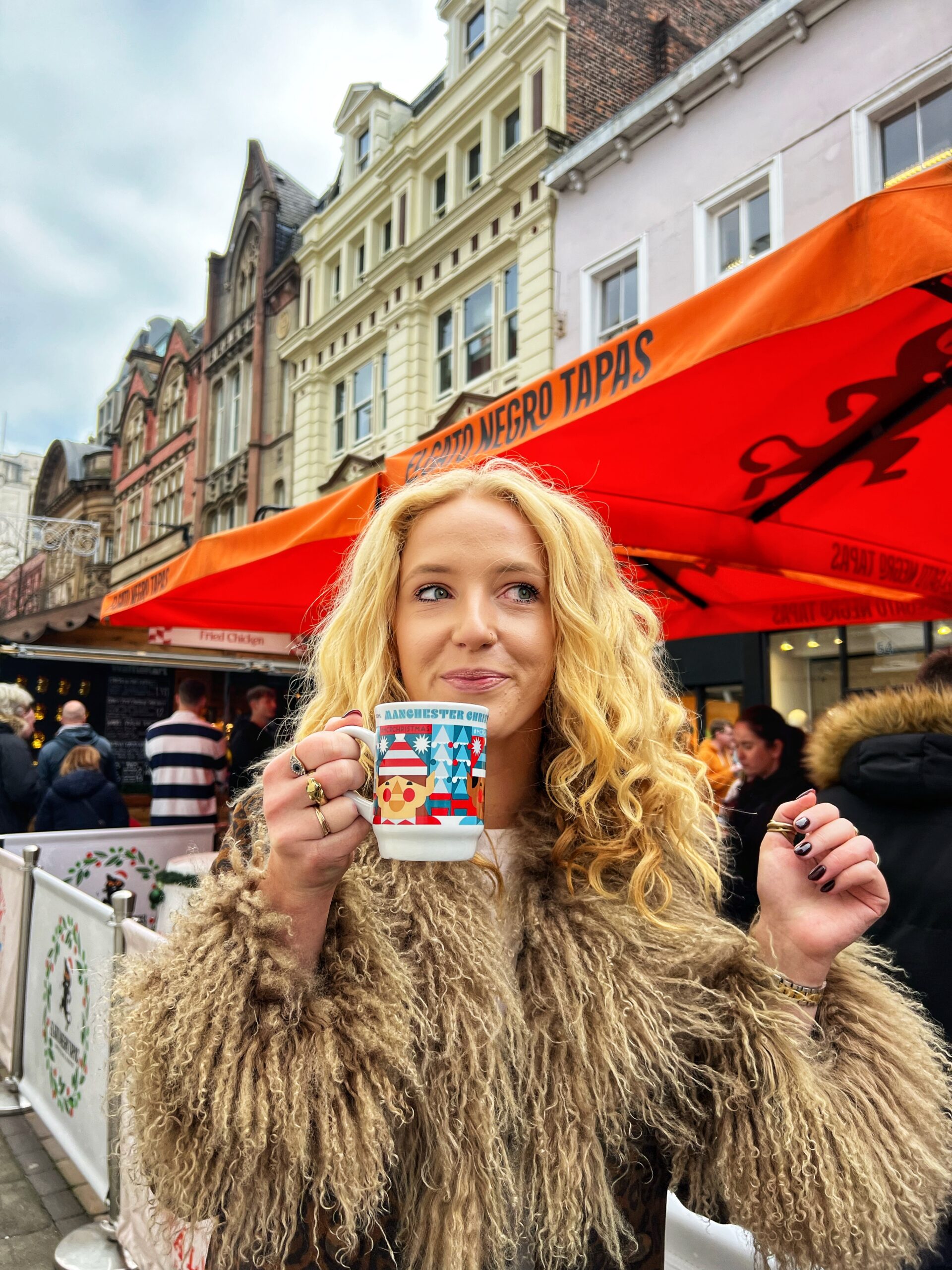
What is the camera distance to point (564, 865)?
134cm

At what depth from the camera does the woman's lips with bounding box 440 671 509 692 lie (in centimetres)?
129

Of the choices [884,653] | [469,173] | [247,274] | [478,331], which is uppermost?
[247,274]

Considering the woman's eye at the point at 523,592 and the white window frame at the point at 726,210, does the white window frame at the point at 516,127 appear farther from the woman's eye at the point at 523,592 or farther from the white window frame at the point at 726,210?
the woman's eye at the point at 523,592

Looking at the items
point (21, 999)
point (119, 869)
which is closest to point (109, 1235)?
point (21, 999)

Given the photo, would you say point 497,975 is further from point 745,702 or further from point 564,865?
point 745,702

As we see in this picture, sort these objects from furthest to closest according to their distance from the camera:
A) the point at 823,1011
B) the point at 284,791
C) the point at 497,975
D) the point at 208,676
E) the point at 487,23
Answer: the point at 487,23
the point at 208,676
the point at 823,1011
the point at 497,975
the point at 284,791

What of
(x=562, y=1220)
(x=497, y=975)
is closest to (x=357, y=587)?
(x=497, y=975)

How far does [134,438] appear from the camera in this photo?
31016 millimetres

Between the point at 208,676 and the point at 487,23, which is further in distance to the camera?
the point at 487,23

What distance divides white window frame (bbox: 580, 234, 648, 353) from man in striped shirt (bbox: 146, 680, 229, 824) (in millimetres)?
8068

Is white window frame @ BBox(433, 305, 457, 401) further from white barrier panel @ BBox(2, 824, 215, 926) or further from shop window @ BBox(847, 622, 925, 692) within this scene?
white barrier panel @ BBox(2, 824, 215, 926)

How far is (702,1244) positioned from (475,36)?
1818 centimetres

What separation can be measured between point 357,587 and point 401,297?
16.3 meters

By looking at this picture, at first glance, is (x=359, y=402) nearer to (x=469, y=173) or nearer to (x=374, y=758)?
(x=469, y=173)
